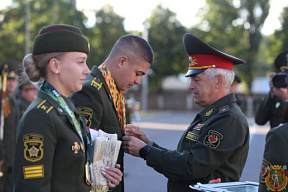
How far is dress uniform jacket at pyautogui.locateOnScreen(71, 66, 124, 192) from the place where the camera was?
324cm

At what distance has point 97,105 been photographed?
3.27 meters

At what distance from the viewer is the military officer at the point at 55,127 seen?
89.6 inches

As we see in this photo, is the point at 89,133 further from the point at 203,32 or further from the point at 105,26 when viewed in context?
the point at 203,32

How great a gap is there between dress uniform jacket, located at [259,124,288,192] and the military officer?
937mm

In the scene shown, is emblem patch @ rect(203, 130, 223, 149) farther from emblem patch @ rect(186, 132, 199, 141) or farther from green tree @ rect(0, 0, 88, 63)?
green tree @ rect(0, 0, 88, 63)

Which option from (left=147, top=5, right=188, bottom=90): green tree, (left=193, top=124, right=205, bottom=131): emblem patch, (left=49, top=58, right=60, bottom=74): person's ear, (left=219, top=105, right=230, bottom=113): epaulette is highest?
(left=147, top=5, right=188, bottom=90): green tree

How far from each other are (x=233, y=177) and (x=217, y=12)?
4343cm

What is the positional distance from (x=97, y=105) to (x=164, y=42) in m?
42.9

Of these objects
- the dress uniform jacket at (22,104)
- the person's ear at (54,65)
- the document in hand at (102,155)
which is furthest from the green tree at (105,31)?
the person's ear at (54,65)

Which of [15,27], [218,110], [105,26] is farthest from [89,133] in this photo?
[105,26]

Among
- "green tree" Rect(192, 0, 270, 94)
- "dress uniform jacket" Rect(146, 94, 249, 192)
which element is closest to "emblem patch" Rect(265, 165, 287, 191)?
"dress uniform jacket" Rect(146, 94, 249, 192)

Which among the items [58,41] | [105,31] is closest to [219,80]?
[58,41]

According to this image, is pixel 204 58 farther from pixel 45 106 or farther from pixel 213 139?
pixel 45 106

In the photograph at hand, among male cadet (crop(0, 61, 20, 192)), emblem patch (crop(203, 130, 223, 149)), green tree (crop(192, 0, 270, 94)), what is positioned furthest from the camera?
green tree (crop(192, 0, 270, 94))
